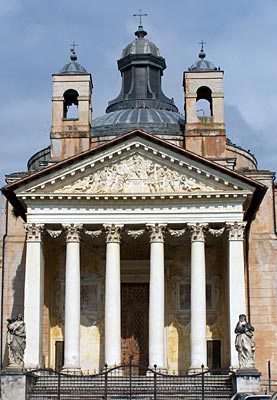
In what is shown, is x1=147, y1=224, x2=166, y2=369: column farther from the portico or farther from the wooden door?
the wooden door

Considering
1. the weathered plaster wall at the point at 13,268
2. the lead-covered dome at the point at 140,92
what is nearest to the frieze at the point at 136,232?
the weathered plaster wall at the point at 13,268

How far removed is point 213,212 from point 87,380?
31.2ft

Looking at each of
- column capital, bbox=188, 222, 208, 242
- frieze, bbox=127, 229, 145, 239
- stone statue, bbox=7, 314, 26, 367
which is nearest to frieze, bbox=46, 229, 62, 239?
frieze, bbox=127, 229, 145, 239

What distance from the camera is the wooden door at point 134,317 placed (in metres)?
43.5

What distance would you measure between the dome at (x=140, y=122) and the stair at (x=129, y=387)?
18326 millimetres

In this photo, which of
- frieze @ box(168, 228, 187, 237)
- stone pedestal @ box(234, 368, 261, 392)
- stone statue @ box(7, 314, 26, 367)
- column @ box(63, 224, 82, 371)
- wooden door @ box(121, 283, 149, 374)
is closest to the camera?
stone pedestal @ box(234, 368, 261, 392)

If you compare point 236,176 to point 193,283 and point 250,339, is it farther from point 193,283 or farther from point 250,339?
point 250,339

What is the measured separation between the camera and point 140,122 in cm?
5234

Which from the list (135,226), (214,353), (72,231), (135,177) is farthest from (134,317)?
(135,177)

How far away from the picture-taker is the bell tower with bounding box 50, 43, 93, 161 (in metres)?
46.8

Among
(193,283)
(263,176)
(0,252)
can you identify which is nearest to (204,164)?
(193,283)

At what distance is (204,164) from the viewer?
39.4 meters

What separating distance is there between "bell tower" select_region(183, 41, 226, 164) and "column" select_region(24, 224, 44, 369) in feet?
35.9

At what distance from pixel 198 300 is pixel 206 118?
39.0ft
